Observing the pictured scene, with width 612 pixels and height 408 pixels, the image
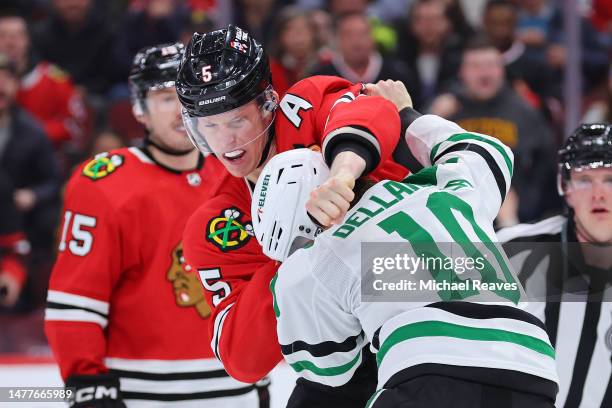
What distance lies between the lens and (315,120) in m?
2.32

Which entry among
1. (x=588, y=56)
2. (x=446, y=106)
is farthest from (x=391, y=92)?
(x=588, y=56)

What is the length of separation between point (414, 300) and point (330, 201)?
250 mm

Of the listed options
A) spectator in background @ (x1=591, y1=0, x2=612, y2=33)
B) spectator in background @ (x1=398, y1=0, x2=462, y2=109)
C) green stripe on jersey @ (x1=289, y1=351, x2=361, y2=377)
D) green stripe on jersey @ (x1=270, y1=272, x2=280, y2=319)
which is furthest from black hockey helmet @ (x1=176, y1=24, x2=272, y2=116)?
spectator in background @ (x1=591, y1=0, x2=612, y2=33)

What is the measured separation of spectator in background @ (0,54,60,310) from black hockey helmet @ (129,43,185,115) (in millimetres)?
2463

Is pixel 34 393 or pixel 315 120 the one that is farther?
pixel 34 393

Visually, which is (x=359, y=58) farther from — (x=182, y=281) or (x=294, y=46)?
(x=182, y=281)

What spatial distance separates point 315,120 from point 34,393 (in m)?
1.45

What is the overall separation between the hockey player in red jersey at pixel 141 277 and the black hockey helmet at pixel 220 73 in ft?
2.24

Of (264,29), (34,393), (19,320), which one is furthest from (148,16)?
(34,393)

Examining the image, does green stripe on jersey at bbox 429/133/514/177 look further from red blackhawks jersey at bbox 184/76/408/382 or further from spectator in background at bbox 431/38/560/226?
spectator in background at bbox 431/38/560/226

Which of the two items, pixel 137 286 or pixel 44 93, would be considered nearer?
pixel 137 286

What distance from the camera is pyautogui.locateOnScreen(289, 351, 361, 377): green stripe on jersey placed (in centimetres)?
209

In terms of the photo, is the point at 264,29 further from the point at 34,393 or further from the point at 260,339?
the point at 260,339

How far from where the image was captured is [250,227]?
234 centimetres
